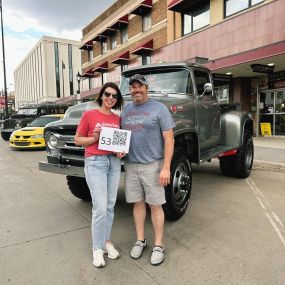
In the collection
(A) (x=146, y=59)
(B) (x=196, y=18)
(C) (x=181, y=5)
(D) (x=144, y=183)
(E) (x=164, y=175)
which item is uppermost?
(C) (x=181, y=5)

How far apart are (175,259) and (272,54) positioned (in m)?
9.28

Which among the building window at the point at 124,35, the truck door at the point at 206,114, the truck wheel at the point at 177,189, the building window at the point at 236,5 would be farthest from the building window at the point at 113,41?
the truck wheel at the point at 177,189

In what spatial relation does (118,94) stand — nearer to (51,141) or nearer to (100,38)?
(51,141)

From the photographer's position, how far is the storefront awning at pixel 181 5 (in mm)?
15582

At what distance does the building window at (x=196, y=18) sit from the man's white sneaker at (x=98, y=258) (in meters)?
14.8

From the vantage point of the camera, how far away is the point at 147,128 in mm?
3057

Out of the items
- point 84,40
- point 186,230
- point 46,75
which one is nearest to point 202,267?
point 186,230

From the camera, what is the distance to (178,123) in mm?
4141

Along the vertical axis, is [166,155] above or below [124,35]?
below

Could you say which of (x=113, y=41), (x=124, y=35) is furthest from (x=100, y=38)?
(x=124, y=35)

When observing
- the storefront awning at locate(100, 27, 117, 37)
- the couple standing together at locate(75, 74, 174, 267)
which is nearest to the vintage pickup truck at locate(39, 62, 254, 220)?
the couple standing together at locate(75, 74, 174, 267)

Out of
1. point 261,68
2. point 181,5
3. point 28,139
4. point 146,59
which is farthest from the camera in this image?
point 146,59

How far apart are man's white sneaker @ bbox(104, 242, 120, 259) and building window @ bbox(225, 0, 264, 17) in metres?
12.8

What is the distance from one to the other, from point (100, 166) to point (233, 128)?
3835mm
